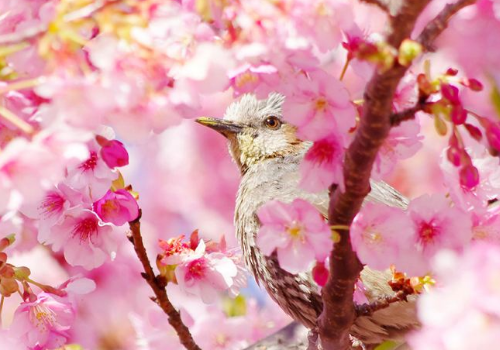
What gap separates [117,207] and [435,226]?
2.26 feet

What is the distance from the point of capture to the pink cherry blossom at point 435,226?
1468mm

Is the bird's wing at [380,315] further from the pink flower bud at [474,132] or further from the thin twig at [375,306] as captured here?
the pink flower bud at [474,132]

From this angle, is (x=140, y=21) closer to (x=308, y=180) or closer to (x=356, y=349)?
(x=308, y=180)

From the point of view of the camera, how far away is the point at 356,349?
8.10 feet

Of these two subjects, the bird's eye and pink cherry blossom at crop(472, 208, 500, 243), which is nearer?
pink cherry blossom at crop(472, 208, 500, 243)

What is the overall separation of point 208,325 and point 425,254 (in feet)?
5.85

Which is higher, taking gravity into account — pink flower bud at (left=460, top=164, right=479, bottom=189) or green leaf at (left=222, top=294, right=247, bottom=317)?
pink flower bud at (left=460, top=164, right=479, bottom=189)

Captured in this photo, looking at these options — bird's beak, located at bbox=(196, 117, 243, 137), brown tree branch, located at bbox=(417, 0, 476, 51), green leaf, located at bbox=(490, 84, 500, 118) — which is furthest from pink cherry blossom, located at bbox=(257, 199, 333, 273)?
bird's beak, located at bbox=(196, 117, 243, 137)

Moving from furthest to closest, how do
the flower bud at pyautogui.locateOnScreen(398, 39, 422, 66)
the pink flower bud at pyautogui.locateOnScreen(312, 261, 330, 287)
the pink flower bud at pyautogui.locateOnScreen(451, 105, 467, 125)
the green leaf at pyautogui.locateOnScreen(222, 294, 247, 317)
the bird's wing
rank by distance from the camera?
the green leaf at pyautogui.locateOnScreen(222, 294, 247, 317)
the bird's wing
the pink flower bud at pyautogui.locateOnScreen(312, 261, 330, 287)
the pink flower bud at pyautogui.locateOnScreen(451, 105, 467, 125)
the flower bud at pyautogui.locateOnScreen(398, 39, 422, 66)

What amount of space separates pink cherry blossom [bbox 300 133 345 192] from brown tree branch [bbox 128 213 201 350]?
570 millimetres

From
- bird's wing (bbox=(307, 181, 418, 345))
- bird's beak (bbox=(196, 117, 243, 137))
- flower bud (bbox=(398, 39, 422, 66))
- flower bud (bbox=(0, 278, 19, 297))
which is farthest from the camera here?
bird's beak (bbox=(196, 117, 243, 137))

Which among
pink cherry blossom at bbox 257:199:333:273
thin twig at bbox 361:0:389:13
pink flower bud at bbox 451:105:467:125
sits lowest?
pink cherry blossom at bbox 257:199:333:273

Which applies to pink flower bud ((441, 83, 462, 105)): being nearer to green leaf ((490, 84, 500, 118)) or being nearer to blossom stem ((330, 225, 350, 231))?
blossom stem ((330, 225, 350, 231))

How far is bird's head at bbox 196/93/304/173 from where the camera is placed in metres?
3.11
